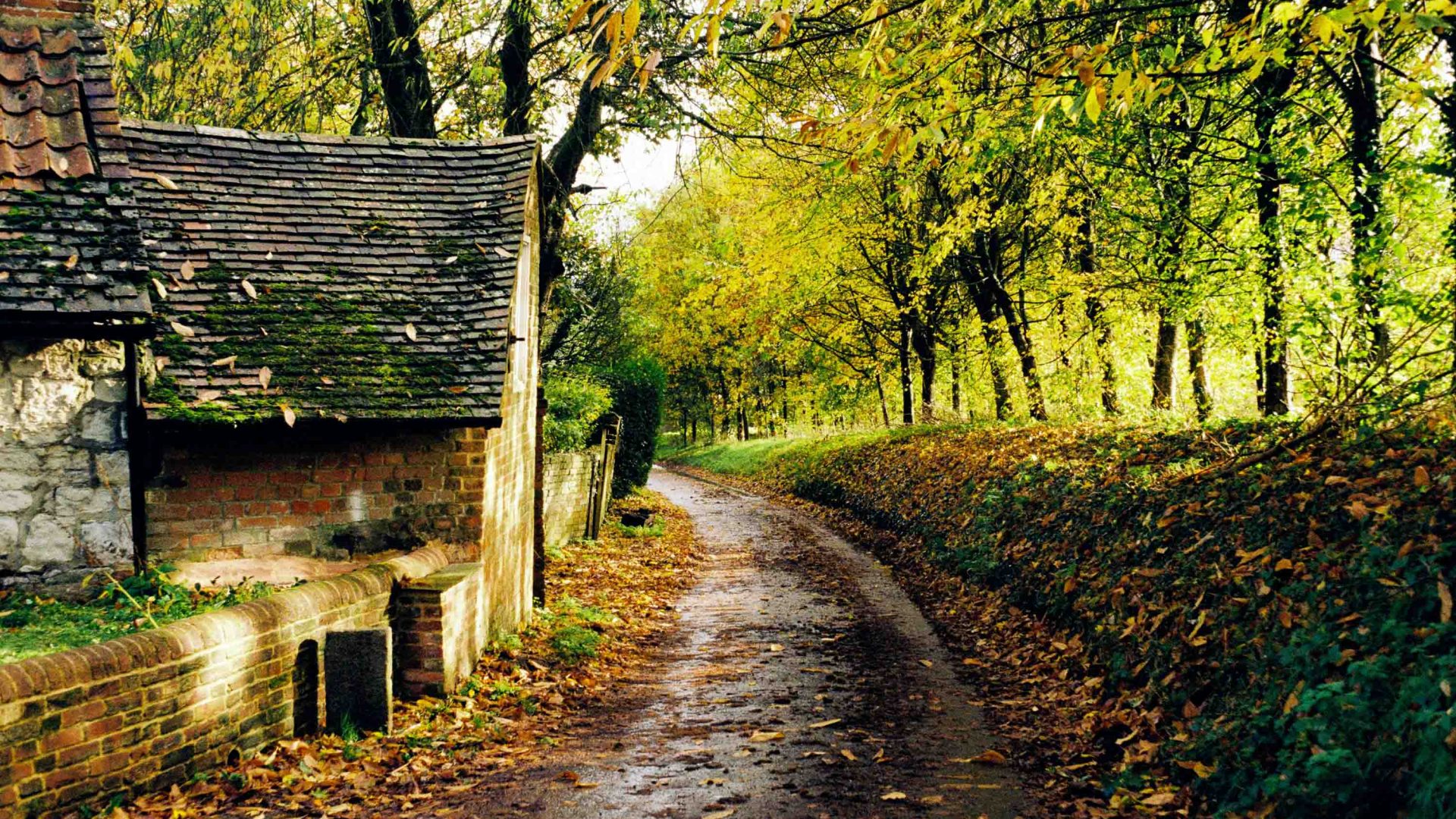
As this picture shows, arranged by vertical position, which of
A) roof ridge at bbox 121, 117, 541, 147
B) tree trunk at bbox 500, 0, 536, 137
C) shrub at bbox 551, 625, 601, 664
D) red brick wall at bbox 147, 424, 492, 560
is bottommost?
shrub at bbox 551, 625, 601, 664

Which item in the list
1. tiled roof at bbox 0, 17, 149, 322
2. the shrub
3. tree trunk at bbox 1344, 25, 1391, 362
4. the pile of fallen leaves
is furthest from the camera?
the shrub

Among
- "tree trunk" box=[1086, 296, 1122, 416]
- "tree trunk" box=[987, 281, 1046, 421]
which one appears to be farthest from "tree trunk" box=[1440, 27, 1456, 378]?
"tree trunk" box=[987, 281, 1046, 421]

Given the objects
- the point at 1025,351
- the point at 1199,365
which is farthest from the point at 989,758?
the point at 1025,351

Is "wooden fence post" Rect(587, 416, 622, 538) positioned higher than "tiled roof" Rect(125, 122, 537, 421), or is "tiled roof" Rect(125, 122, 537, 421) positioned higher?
"tiled roof" Rect(125, 122, 537, 421)

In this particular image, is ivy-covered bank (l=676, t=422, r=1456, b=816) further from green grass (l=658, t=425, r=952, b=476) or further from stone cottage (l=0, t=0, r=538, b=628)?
green grass (l=658, t=425, r=952, b=476)

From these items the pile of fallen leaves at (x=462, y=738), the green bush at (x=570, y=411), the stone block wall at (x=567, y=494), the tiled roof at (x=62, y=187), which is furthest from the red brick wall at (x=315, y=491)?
the green bush at (x=570, y=411)

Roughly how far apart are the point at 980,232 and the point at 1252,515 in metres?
13.3

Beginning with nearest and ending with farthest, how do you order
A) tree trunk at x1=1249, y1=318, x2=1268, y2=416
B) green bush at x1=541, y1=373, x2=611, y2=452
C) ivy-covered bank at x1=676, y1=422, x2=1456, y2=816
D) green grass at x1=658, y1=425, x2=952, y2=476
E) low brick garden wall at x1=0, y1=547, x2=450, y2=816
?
ivy-covered bank at x1=676, y1=422, x2=1456, y2=816, low brick garden wall at x1=0, y1=547, x2=450, y2=816, tree trunk at x1=1249, y1=318, x2=1268, y2=416, green bush at x1=541, y1=373, x2=611, y2=452, green grass at x1=658, y1=425, x2=952, y2=476

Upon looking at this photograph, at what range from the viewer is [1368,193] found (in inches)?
297

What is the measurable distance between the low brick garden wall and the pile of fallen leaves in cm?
19

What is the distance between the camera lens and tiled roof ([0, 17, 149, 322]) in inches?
254

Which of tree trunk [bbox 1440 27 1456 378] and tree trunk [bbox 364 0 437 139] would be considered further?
tree trunk [bbox 364 0 437 139]

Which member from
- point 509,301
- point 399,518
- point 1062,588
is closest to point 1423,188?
point 1062,588

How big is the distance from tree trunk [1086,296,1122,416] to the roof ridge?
34.7 ft
